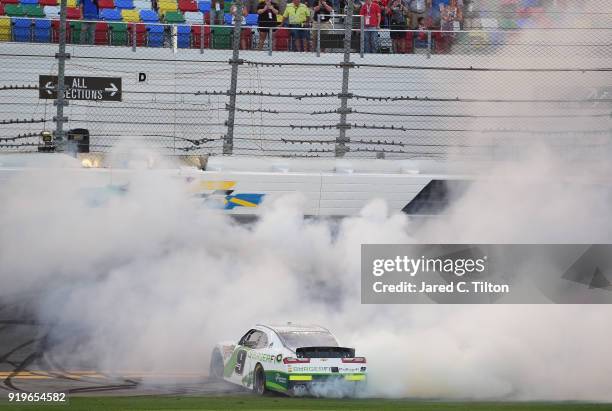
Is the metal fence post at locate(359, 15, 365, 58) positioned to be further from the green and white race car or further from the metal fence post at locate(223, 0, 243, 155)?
the green and white race car

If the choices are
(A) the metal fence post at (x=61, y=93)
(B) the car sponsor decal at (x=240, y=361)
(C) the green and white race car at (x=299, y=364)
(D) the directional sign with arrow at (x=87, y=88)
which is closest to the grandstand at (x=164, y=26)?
(D) the directional sign with arrow at (x=87, y=88)

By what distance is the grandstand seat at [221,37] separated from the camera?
1759 cm

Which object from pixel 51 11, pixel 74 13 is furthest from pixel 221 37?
pixel 51 11

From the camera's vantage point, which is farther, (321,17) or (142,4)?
(142,4)

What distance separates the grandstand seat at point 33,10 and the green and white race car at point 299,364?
25.5ft

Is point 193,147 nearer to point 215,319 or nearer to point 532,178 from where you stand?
point 215,319

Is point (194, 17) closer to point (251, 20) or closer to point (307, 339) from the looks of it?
point (251, 20)

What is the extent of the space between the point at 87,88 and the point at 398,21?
506 cm

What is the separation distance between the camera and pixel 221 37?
17594mm

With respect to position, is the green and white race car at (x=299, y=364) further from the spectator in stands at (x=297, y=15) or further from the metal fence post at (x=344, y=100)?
the spectator in stands at (x=297, y=15)

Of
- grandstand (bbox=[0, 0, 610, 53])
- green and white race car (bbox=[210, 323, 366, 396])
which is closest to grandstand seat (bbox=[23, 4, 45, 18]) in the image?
grandstand (bbox=[0, 0, 610, 53])

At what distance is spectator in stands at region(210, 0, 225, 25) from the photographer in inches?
715

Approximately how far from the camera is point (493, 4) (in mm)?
14477

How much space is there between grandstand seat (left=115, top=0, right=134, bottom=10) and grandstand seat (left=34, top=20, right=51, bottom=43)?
1.33 meters
